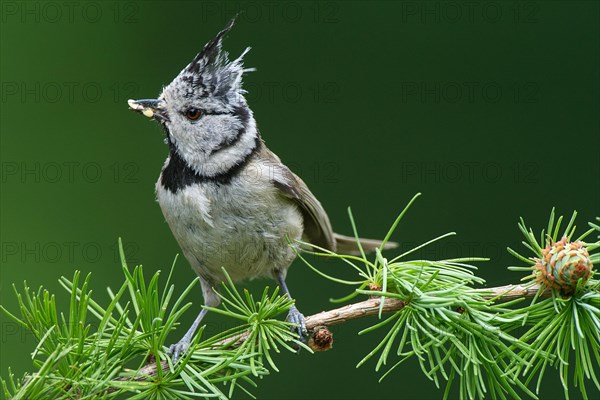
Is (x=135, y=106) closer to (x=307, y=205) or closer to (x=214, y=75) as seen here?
(x=214, y=75)

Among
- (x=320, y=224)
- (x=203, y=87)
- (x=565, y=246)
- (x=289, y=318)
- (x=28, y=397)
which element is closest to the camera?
(x=28, y=397)

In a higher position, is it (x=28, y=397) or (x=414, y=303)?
(x=414, y=303)

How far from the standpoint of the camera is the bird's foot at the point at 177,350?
1.47 metres

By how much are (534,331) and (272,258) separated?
46.8 inches

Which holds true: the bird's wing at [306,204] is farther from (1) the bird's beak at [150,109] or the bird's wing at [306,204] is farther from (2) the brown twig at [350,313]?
(2) the brown twig at [350,313]

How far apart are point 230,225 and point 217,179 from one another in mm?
163

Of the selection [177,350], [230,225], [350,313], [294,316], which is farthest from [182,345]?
[350,313]

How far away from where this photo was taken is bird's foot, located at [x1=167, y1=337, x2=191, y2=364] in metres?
1.47

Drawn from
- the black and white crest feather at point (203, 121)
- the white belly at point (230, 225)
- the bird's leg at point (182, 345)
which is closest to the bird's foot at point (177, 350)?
the bird's leg at point (182, 345)

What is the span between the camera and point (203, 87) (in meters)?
2.31

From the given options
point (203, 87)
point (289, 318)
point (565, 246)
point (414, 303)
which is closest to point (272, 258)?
point (289, 318)

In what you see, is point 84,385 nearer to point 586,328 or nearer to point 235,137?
point 586,328

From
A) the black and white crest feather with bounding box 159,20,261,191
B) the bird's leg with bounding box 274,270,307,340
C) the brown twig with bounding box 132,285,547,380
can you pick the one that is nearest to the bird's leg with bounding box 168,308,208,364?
the brown twig with bounding box 132,285,547,380

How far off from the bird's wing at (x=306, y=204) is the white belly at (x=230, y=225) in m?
0.06
